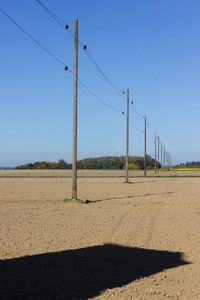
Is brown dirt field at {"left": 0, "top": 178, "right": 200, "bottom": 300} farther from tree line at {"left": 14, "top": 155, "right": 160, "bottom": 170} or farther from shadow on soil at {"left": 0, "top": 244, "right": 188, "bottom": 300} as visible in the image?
tree line at {"left": 14, "top": 155, "right": 160, "bottom": 170}

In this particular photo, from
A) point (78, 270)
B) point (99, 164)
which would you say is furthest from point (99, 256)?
point (99, 164)

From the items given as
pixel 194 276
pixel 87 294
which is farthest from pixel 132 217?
pixel 87 294

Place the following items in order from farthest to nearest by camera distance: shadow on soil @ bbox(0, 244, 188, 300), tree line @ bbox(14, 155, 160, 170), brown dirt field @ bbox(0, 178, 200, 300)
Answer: tree line @ bbox(14, 155, 160, 170) → brown dirt field @ bbox(0, 178, 200, 300) → shadow on soil @ bbox(0, 244, 188, 300)

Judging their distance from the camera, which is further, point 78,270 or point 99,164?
point 99,164

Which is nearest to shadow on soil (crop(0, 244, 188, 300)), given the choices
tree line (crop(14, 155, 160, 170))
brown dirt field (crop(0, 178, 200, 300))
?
brown dirt field (crop(0, 178, 200, 300))

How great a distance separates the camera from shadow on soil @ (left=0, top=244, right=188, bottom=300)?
18.5 ft

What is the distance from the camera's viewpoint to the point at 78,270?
22.1 feet

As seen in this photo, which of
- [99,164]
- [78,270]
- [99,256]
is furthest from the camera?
[99,164]

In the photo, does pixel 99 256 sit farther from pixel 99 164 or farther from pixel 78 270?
pixel 99 164

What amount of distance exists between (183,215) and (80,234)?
5.58 metres

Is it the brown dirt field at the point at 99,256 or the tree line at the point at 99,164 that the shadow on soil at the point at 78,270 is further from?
the tree line at the point at 99,164

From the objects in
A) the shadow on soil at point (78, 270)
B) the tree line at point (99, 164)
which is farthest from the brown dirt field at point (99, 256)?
the tree line at point (99, 164)

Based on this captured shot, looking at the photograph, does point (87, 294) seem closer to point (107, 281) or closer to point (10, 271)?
point (107, 281)

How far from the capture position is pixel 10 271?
6.63m
